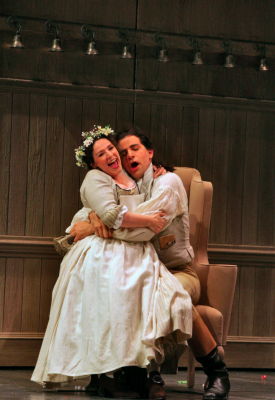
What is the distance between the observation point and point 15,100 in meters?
5.64

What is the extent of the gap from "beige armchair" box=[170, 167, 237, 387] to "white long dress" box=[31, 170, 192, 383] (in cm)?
42

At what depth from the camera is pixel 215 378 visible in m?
4.58

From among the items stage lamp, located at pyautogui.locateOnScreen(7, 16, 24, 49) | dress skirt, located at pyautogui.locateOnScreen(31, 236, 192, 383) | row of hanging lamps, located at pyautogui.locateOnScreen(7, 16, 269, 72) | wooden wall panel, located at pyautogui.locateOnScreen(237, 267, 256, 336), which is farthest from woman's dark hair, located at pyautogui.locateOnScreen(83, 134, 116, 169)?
wooden wall panel, located at pyautogui.locateOnScreen(237, 267, 256, 336)

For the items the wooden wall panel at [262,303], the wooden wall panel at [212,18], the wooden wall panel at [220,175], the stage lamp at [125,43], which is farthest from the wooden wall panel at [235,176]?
the stage lamp at [125,43]

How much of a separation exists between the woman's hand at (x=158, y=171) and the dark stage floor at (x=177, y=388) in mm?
1280

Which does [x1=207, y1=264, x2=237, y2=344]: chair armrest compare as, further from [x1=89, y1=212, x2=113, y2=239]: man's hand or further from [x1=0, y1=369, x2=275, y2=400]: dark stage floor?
[x1=89, y1=212, x2=113, y2=239]: man's hand

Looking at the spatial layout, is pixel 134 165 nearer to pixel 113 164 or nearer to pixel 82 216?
pixel 113 164

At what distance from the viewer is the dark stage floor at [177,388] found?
14.9 ft

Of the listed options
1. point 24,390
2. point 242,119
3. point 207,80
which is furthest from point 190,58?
point 24,390

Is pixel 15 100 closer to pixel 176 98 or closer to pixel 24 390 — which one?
pixel 176 98

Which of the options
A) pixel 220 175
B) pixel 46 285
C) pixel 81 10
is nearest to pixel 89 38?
pixel 81 10

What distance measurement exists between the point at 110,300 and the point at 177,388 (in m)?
0.87

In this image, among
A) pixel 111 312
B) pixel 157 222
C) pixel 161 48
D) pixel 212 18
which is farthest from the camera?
pixel 212 18

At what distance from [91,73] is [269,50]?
1320mm
